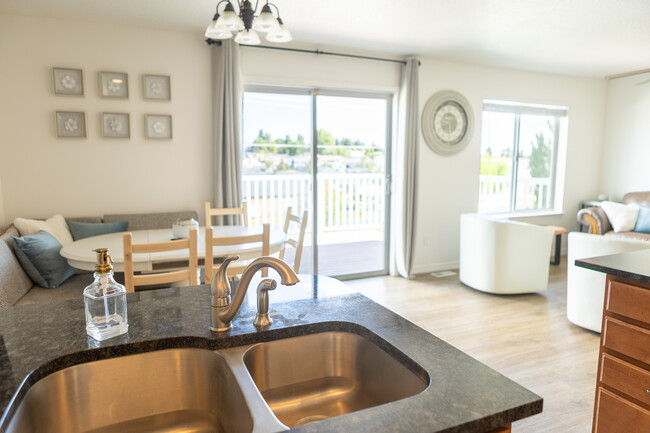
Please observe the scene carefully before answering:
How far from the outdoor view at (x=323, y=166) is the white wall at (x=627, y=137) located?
3.41 m

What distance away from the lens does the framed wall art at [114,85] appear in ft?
12.0

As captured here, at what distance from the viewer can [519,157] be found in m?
5.88

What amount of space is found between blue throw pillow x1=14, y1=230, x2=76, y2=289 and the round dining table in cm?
11

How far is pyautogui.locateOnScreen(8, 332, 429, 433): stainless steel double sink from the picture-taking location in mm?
954

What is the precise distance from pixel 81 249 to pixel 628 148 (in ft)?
21.4

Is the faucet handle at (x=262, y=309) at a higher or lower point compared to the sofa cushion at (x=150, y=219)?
higher

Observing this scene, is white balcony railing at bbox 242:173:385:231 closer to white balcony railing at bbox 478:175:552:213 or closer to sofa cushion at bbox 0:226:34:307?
white balcony railing at bbox 478:175:552:213

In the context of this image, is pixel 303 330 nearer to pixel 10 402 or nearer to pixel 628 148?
pixel 10 402

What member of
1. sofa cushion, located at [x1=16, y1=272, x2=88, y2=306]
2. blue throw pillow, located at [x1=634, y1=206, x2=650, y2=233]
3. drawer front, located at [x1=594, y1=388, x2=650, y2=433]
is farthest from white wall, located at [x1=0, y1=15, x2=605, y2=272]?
drawer front, located at [x1=594, y1=388, x2=650, y2=433]

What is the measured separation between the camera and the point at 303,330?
3.82 ft

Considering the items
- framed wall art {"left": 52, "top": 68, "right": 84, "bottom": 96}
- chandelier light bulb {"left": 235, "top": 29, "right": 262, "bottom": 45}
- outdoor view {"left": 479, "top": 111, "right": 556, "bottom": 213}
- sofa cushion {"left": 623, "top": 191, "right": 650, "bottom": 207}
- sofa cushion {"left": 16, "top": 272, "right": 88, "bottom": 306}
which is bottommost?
sofa cushion {"left": 16, "top": 272, "right": 88, "bottom": 306}

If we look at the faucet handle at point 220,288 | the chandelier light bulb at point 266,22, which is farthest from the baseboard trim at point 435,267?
the faucet handle at point 220,288

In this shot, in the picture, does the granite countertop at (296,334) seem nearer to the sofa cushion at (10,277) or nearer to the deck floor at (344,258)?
the sofa cushion at (10,277)

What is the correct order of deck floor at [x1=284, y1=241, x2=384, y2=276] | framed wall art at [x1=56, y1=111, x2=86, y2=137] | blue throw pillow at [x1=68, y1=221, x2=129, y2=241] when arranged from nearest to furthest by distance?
blue throw pillow at [x1=68, y1=221, x2=129, y2=241], framed wall art at [x1=56, y1=111, x2=86, y2=137], deck floor at [x1=284, y1=241, x2=384, y2=276]
